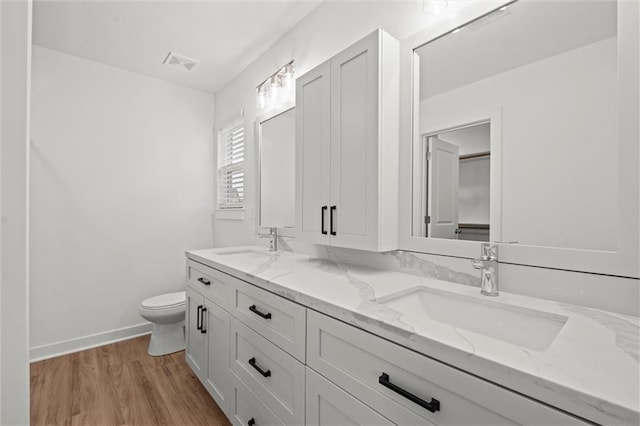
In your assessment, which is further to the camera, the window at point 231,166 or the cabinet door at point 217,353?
the window at point 231,166

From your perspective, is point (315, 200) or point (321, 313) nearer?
point (321, 313)

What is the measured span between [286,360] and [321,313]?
30 centimetres

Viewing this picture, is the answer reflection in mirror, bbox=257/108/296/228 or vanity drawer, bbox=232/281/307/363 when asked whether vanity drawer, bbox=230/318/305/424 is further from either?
reflection in mirror, bbox=257/108/296/228

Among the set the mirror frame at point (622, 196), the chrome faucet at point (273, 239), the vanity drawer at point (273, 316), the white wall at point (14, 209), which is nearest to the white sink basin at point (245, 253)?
the chrome faucet at point (273, 239)

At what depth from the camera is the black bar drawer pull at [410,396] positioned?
0.71 metres

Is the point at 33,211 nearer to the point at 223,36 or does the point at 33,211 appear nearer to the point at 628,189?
the point at 223,36

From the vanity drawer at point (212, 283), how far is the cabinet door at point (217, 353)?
50 millimetres

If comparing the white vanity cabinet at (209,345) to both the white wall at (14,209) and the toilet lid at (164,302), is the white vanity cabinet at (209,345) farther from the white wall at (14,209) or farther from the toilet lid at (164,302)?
the white wall at (14,209)

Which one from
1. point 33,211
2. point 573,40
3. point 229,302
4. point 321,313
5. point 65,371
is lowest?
point 65,371

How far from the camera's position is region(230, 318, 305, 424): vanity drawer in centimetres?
113

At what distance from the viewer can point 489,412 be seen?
63 centimetres

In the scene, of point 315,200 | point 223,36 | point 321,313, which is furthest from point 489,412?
point 223,36

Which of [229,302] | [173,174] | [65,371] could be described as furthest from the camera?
[173,174]

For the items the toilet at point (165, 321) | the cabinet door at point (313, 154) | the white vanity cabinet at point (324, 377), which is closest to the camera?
the white vanity cabinet at point (324, 377)
